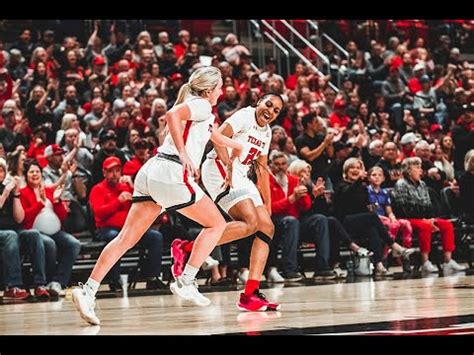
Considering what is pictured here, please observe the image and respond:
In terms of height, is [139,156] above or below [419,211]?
above

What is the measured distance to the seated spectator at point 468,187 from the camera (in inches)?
555

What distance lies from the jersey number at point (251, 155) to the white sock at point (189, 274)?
1182 millimetres

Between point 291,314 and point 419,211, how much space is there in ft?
18.4

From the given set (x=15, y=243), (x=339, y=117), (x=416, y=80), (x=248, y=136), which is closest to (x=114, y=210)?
(x=15, y=243)

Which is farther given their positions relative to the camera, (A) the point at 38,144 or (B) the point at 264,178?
(A) the point at 38,144

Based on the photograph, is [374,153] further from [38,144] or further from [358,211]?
[38,144]

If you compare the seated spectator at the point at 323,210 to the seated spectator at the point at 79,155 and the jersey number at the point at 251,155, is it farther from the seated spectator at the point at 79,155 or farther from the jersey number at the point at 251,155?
the jersey number at the point at 251,155

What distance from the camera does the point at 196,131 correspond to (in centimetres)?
820

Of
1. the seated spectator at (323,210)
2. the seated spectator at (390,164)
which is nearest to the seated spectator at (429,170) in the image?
the seated spectator at (390,164)

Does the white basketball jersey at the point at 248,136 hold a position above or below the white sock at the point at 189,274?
above

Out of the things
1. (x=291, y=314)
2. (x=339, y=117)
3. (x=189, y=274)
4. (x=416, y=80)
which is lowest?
(x=291, y=314)

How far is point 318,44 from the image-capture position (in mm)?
19609

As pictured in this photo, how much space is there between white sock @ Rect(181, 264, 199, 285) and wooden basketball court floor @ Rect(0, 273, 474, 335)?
0.25 meters

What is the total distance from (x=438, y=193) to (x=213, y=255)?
3437 millimetres
